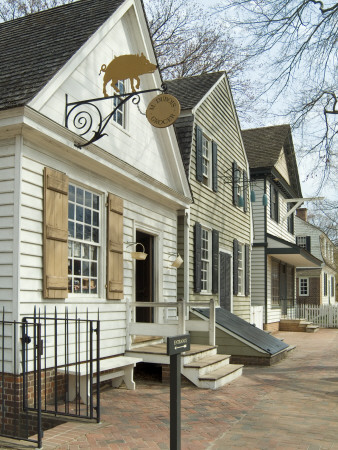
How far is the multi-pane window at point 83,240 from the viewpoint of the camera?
843 cm

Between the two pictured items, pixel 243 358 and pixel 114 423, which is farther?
pixel 243 358

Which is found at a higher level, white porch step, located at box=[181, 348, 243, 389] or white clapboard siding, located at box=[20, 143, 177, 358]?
white clapboard siding, located at box=[20, 143, 177, 358]

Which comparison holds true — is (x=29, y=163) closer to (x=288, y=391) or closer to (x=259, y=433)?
A: (x=259, y=433)

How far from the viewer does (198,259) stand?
43.7ft

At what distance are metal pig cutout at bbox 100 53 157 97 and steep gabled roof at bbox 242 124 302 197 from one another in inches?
548

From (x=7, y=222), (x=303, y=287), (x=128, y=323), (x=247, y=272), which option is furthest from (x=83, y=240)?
(x=303, y=287)

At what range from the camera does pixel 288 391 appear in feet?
30.9

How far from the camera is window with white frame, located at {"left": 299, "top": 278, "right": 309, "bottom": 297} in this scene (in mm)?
39688

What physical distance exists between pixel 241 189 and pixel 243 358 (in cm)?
700

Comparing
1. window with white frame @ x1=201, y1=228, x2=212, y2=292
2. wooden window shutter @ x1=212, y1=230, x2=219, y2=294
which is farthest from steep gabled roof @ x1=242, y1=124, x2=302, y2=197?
window with white frame @ x1=201, y1=228, x2=212, y2=292

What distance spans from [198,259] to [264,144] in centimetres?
1242

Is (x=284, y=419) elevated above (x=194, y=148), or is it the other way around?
(x=194, y=148)

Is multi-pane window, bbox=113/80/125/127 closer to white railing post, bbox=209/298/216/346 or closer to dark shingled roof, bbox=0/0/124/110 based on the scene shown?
dark shingled roof, bbox=0/0/124/110

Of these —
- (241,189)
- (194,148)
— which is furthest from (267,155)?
(194,148)
